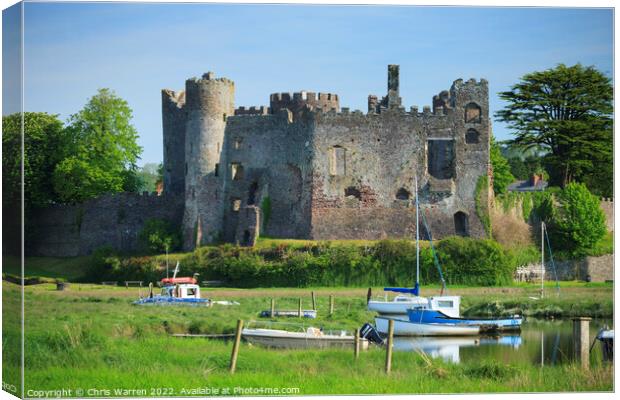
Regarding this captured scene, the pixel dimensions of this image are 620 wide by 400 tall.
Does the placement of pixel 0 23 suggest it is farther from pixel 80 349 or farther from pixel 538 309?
pixel 538 309

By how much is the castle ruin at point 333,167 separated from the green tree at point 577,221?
2640mm

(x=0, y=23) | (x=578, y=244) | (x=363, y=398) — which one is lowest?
(x=363, y=398)

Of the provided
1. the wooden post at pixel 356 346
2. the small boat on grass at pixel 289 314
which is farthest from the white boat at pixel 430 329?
the wooden post at pixel 356 346

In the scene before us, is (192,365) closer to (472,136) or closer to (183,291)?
(183,291)

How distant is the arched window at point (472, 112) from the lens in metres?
46.2

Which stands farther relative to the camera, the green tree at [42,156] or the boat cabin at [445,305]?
the green tree at [42,156]

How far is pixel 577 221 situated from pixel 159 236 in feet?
48.1

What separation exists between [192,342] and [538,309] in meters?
12.7

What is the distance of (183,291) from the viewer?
3912 cm

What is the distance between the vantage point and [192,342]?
2936cm

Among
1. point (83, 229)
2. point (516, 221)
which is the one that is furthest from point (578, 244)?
point (83, 229)

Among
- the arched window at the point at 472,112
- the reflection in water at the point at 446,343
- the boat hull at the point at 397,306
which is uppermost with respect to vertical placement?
the arched window at the point at 472,112

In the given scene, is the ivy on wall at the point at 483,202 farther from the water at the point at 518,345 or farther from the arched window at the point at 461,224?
the water at the point at 518,345

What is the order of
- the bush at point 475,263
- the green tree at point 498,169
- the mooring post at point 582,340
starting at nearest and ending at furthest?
the mooring post at point 582,340 < the bush at point 475,263 < the green tree at point 498,169
